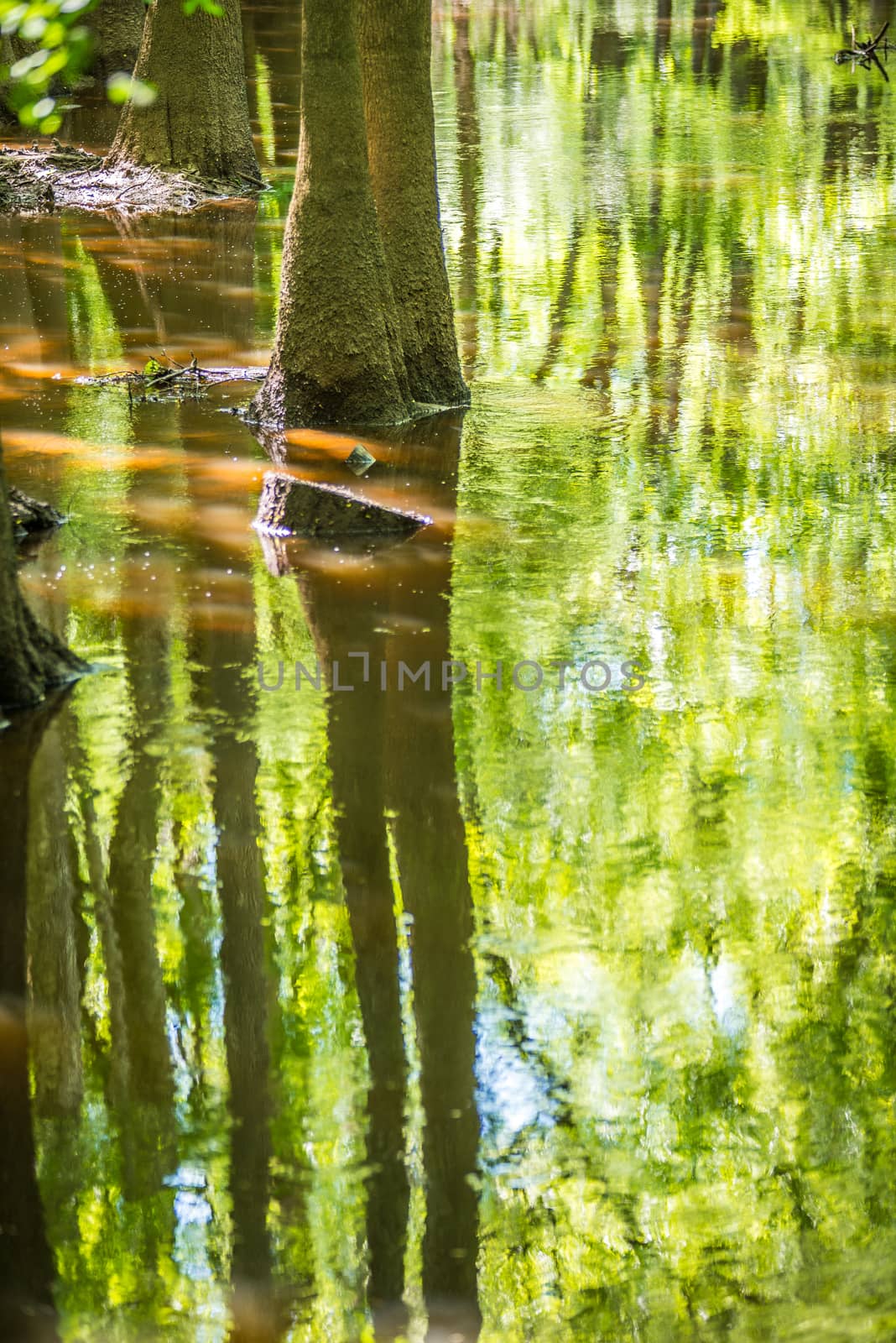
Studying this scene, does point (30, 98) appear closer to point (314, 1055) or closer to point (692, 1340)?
point (314, 1055)

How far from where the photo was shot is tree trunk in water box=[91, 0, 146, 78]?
26.1 meters

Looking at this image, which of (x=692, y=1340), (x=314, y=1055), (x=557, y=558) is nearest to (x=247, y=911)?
(x=314, y=1055)

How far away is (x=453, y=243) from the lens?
16297 mm

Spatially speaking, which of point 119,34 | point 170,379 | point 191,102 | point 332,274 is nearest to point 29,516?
point 332,274

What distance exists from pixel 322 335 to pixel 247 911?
227 inches

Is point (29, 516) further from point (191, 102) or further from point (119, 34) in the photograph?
point (119, 34)

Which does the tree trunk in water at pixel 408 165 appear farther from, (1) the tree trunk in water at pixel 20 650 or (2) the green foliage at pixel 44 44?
(2) the green foliage at pixel 44 44

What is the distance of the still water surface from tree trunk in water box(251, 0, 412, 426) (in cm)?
46

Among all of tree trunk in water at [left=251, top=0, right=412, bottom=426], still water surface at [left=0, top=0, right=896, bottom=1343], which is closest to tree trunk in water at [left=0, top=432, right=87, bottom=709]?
still water surface at [left=0, top=0, right=896, bottom=1343]

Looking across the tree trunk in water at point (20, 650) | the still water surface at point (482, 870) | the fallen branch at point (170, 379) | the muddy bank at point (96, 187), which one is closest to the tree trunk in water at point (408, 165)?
the still water surface at point (482, 870)

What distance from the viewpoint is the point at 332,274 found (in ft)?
34.0

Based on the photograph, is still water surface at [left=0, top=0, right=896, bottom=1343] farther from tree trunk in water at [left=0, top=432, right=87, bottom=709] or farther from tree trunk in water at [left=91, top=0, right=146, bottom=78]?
tree trunk in water at [left=91, top=0, right=146, bottom=78]

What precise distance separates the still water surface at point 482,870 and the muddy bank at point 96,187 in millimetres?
6197

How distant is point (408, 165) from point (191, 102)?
8.97 m
